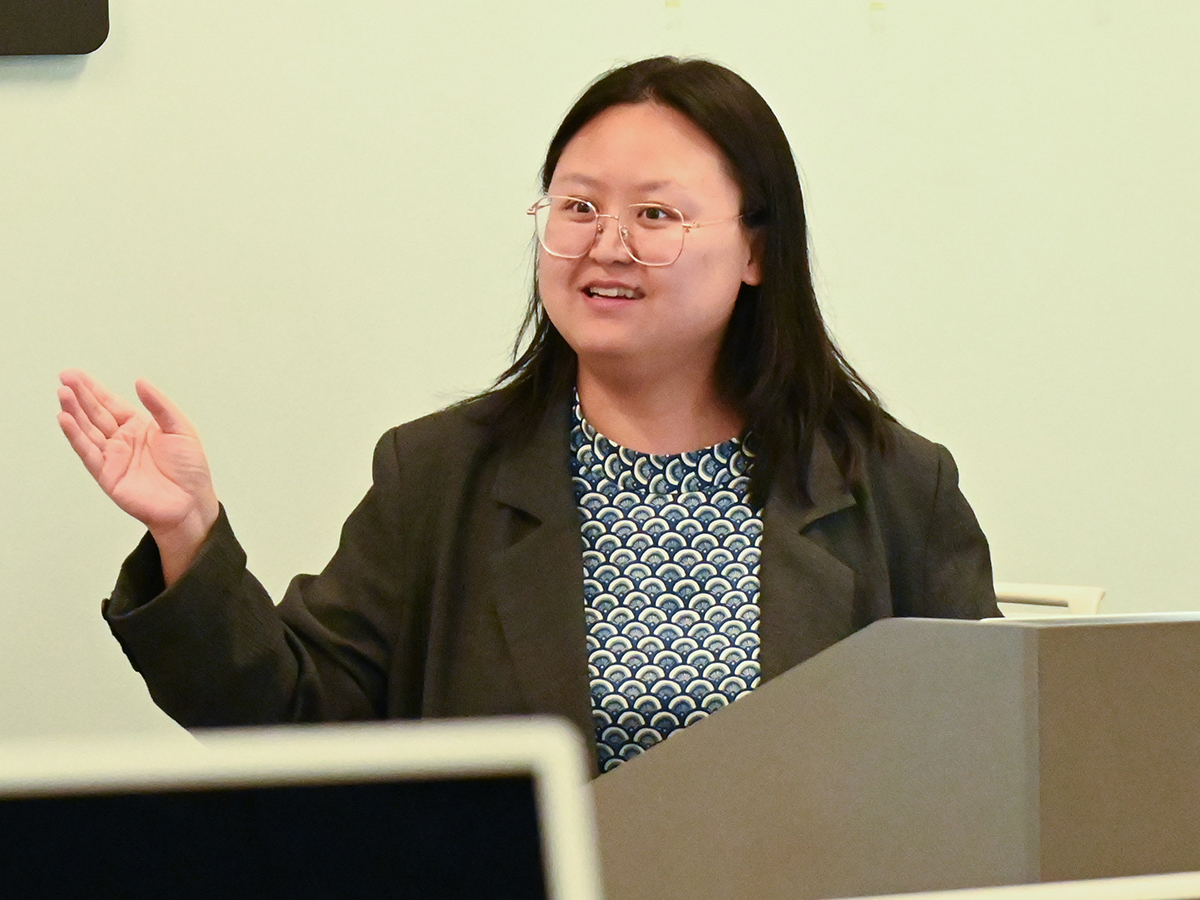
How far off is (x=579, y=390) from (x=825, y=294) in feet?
2.88

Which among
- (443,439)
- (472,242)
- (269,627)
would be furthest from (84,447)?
(472,242)

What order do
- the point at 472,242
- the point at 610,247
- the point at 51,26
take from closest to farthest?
1. the point at 610,247
2. the point at 51,26
3. the point at 472,242

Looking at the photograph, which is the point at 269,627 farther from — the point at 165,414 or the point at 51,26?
the point at 51,26

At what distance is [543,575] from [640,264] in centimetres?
31

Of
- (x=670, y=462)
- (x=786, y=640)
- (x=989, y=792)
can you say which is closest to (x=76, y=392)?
(x=670, y=462)

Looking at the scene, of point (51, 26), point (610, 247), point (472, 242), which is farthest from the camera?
A: point (472, 242)

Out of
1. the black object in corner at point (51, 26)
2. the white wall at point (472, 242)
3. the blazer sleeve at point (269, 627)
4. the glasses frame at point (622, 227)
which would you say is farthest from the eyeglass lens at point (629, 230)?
the black object in corner at point (51, 26)

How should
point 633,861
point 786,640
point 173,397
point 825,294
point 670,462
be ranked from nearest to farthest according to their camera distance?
point 633,861, point 786,640, point 670,462, point 173,397, point 825,294

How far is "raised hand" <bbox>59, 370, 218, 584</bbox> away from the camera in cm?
123

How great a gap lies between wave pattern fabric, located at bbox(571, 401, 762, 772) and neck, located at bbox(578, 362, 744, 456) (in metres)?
0.01

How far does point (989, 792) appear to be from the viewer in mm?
867

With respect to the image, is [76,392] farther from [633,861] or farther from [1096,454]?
[1096,454]

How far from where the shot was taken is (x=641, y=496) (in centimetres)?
152

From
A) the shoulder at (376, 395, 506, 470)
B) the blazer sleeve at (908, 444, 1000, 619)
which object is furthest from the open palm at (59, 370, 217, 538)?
the blazer sleeve at (908, 444, 1000, 619)
